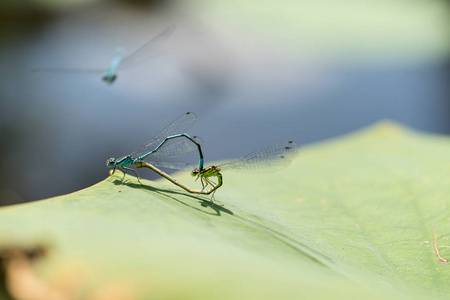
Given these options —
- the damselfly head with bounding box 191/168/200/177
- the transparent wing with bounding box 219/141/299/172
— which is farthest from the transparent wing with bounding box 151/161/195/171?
A: the transparent wing with bounding box 219/141/299/172

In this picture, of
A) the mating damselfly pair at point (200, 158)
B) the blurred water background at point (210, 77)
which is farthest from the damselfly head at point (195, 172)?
the blurred water background at point (210, 77)

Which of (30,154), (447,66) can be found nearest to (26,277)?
(30,154)

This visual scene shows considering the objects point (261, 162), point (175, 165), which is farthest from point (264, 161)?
point (175, 165)

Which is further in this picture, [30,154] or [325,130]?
[325,130]

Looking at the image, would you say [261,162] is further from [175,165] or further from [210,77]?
[210,77]

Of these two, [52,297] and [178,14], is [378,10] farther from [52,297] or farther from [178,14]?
[52,297]

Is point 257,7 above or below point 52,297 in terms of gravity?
above

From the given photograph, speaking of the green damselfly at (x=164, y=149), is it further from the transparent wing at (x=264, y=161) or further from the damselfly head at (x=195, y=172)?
the transparent wing at (x=264, y=161)
